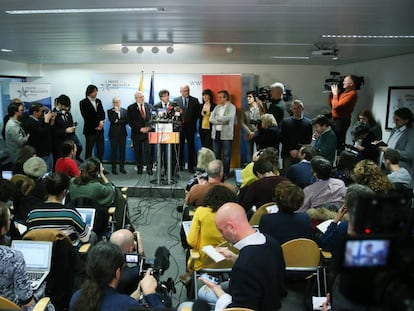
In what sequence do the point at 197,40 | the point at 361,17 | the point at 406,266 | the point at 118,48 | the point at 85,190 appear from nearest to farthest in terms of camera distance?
1. the point at 406,266
2. the point at 361,17
3. the point at 85,190
4. the point at 197,40
5. the point at 118,48

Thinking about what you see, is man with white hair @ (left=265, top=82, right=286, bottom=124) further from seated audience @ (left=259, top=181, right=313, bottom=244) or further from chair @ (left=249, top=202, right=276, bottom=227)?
seated audience @ (left=259, top=181, right=313, bottom=244)

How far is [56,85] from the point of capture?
31.0 feet

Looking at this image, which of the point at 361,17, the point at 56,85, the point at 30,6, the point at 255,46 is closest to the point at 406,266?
the point at 361,17

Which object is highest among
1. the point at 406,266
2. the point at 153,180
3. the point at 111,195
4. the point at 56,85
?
the point at 56,85

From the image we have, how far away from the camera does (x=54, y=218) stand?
9.23 ft

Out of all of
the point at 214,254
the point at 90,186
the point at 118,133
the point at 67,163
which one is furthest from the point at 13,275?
the point at 118,133

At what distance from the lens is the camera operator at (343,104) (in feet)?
21.2

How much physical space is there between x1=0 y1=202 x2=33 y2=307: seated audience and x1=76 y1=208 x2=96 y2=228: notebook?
1089mm

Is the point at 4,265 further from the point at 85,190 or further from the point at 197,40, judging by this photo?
the point at 197,40

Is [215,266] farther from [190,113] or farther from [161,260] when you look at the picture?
[190,113]

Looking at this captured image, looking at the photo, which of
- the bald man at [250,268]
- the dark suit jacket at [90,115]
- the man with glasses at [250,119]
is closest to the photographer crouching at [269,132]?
the man with glasses at [250,119]

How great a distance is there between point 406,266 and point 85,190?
3306 millimetres

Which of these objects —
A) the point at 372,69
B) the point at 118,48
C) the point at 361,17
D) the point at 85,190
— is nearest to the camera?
the point at 361,17

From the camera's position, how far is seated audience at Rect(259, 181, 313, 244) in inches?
112
